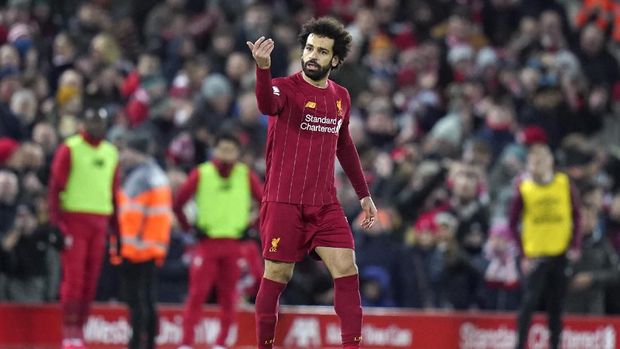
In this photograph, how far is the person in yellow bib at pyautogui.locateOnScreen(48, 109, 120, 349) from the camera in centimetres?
1384

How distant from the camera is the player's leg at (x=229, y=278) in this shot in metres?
15.0

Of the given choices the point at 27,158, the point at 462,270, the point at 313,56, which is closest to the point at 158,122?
the point at 27,158

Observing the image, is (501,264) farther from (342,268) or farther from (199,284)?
(342,268)

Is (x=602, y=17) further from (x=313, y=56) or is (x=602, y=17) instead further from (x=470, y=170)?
(x=313, y=56)

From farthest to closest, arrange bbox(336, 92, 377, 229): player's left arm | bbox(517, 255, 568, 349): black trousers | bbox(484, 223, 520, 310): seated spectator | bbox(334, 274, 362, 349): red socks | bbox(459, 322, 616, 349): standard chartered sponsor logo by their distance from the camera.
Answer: bbox(484, 223, 520, 310): seated spectator, bbox(459, 322, 616, 349): standard chartered sponsor logo, bbox(517, 255, 568, 349): black trousers, bbox(336, 92, 377, 229): player's left arm, bbox(334, 274, 362, 349): red socks

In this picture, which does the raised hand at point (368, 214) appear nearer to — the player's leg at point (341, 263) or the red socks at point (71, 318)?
the player's leg at point (341, 263)

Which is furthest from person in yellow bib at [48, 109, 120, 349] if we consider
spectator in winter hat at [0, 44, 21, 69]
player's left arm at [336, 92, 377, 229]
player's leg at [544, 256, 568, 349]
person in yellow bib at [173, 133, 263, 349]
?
spectator in winter hat at [0, 44, 21, 69]

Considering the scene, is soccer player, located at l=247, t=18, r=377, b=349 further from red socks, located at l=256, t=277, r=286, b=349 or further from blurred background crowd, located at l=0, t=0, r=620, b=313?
blurred background crowd, located at l=0, t=0, r=620, b=313

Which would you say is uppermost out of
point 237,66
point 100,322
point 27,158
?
point 237,66

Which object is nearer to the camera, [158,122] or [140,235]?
[140,235]

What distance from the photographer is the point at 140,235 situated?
1449 centimetres

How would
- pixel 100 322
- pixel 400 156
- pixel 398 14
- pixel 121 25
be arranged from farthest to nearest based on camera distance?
pixel 398 14 → pixel 121 25 → pixel 400 156 → pixel 100 322

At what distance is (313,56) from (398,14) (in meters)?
12.8

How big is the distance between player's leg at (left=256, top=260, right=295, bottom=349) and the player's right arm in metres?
1.05
